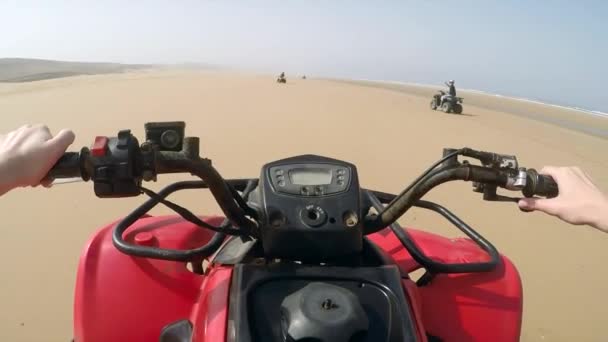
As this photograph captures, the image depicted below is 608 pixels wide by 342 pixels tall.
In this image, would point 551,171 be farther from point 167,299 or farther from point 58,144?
point 58,144

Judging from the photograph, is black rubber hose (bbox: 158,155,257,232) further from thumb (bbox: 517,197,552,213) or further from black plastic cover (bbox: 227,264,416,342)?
thumb (bbox: 517,197,552,213)

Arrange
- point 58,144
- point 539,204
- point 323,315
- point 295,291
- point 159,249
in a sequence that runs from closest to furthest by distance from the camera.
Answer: point 323,315, point 295,291, point 58,144, point 539,204, point 159,249

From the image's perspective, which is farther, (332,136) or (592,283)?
(332,136)

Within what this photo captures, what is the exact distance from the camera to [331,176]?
143cm

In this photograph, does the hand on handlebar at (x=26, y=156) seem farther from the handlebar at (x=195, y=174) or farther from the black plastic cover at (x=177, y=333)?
the black plastic cover at (x=177, y=333)

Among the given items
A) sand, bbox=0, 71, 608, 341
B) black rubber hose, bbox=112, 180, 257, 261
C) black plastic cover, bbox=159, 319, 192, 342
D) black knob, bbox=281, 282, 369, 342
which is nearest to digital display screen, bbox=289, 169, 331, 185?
black rubber hose, bbox=112, 180, 257, 261

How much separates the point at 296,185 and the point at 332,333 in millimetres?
517

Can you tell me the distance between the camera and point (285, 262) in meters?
1.29

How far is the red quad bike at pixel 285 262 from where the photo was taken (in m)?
1.11

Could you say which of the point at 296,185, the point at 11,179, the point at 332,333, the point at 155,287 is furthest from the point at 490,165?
the point at 11,179

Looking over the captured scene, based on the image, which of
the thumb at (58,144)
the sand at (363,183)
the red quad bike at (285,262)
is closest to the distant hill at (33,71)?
the sand at (363,183)

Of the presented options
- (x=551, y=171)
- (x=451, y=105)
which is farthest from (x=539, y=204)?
(x=451, y=105)

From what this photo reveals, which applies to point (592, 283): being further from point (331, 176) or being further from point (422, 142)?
point (422, 142)

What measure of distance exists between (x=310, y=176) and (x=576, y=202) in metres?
0.76
